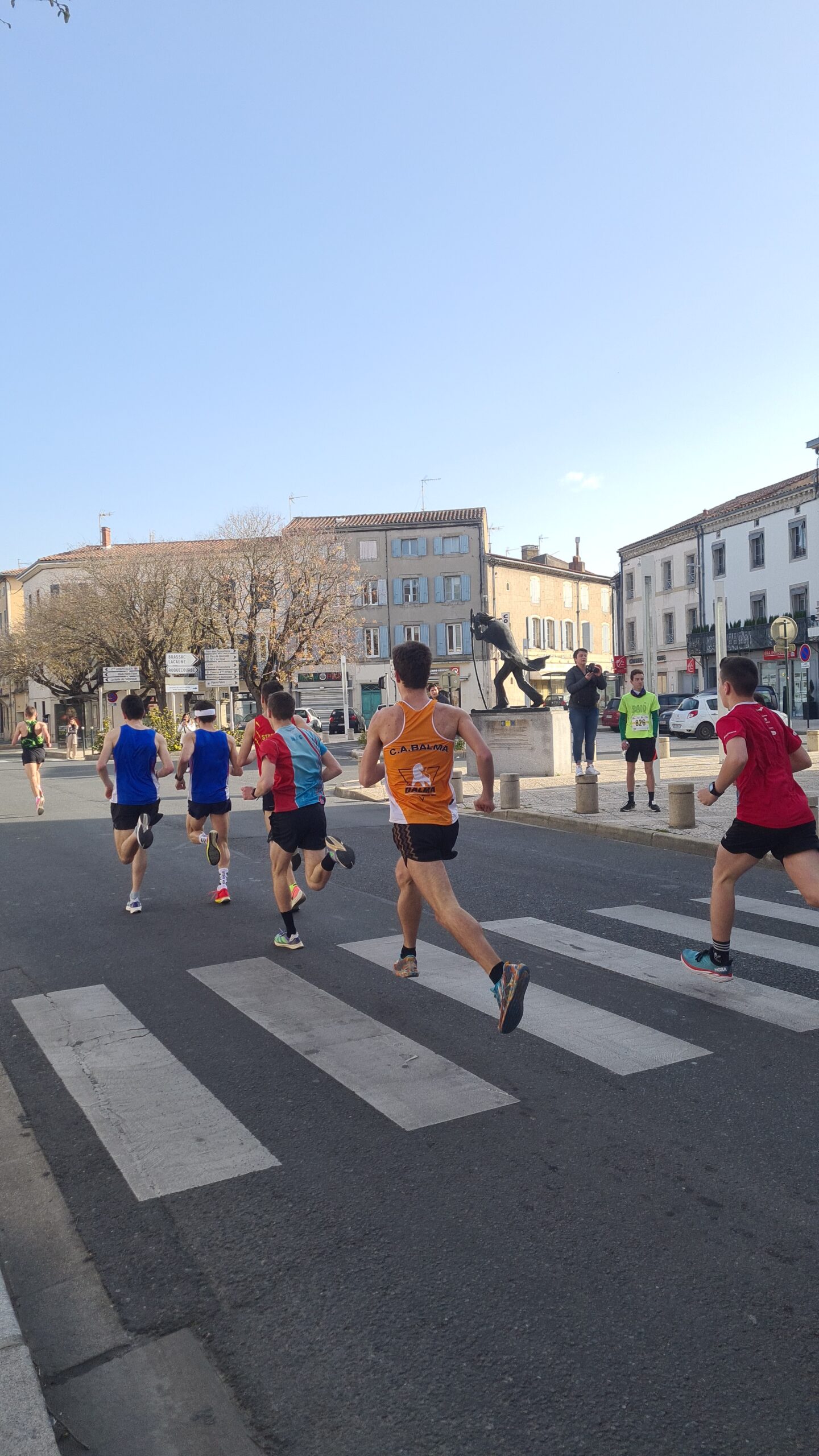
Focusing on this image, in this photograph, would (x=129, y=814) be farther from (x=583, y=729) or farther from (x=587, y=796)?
(x=583, y=729)

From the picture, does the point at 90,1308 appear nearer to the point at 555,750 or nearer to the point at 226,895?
the point at 226,895

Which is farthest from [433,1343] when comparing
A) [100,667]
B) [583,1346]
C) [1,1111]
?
[100,667]

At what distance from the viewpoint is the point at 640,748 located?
13.6m

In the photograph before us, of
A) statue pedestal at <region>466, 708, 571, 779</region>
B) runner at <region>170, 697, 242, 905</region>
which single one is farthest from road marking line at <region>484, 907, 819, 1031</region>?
statue pedestal at <region>466, 708, 571, 779</region>

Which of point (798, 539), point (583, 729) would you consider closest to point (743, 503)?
point (798, 539)

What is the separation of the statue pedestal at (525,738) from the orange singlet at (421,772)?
46.3ft

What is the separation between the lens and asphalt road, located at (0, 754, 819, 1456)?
2.41m

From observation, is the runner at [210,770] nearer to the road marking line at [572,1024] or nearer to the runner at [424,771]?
the road marking line at [572,1024]

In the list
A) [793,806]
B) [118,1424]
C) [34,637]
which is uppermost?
[34,637]

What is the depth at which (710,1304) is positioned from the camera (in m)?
2.75

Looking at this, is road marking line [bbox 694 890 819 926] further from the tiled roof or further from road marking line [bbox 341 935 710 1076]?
the tiled roof

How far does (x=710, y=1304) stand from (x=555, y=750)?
55.8ft

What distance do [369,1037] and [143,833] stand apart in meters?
3.60

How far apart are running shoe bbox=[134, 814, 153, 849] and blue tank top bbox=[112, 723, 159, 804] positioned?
191mm
